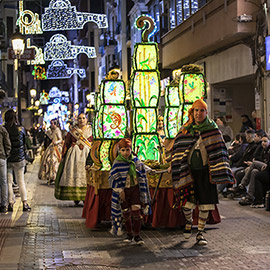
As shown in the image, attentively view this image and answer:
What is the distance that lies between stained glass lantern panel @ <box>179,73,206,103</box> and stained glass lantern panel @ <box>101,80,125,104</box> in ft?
3.35

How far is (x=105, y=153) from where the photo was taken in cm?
1238

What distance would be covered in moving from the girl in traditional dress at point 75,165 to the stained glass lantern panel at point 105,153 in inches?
143

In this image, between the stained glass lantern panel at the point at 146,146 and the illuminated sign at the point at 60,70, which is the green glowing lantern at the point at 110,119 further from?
Result: the illuminated sign at the point at 60,70

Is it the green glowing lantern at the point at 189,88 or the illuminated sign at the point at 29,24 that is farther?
the illuminated sign at the point at 29,24

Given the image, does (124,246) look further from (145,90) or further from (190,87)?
(190,87)

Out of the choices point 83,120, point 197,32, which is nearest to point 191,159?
point 83,120

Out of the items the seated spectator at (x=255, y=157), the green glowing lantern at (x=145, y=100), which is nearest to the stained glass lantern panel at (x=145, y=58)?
the green glowing lantern at (x=145, y=100)

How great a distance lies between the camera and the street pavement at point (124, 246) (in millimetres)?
9094

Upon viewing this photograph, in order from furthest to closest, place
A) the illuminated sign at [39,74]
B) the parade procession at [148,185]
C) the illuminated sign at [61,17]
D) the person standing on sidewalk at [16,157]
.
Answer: the illuminated sign at [39,74]
the illuminated sign at [61,17]
the person standing on sidewalk at [16,157]
the parade procession at [148,185]

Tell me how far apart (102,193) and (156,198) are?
101cm

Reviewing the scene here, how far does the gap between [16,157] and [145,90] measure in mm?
3364

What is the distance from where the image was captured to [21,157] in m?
14.6

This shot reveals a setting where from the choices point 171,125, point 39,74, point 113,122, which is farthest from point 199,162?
point 39,74

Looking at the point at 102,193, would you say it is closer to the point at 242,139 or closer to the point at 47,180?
the point at 242,139
